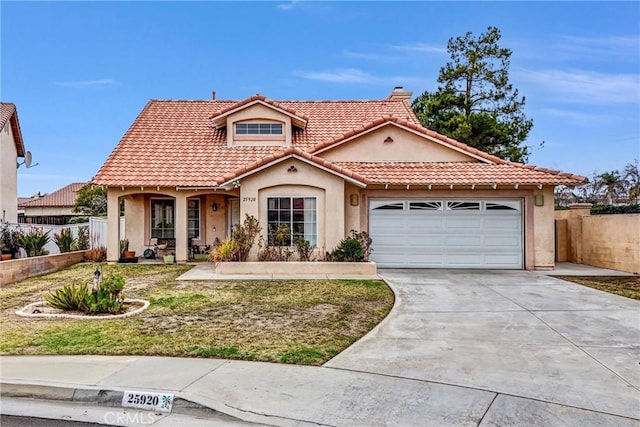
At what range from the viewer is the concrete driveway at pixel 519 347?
530 centimetres

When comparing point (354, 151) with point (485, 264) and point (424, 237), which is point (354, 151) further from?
point (485, 264)

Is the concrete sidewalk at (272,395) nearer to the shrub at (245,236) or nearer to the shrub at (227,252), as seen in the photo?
the shrub at (227,252)

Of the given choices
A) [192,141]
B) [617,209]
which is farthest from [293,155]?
[617,209]

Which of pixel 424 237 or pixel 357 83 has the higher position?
pixel 357 83

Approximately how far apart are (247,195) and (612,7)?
1433cm

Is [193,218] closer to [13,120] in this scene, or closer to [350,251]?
[350,251]

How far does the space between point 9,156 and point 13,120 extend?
214cm

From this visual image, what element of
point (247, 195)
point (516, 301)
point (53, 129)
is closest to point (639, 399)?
point (516, 301)

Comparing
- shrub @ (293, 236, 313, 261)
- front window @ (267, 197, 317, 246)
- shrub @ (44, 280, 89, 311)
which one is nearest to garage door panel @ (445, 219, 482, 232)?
front window @ (267, 197, 317, 246)

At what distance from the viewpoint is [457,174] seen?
1645 centimetres

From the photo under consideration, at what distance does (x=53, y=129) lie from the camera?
2734 centimetres

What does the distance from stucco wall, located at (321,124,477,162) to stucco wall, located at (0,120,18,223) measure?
773 inches

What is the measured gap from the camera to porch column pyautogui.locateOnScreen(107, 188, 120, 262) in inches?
667

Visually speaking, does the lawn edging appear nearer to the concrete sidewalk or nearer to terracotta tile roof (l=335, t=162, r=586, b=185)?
terracotta tile roof (l=335, t=162, r=586, b=185)
